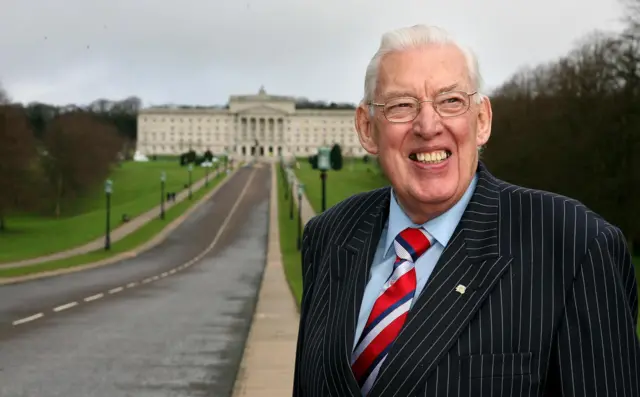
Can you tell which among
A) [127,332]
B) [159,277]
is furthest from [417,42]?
[159,277]

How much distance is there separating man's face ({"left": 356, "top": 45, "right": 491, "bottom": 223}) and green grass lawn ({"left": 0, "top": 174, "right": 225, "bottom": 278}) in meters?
29.1

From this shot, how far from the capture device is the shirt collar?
9.30 feet

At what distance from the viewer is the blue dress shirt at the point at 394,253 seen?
2.82 m

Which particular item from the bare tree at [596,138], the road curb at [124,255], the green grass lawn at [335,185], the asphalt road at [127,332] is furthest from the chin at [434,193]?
the green grass lawn at [335,185]

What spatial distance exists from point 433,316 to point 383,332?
0.19 metres

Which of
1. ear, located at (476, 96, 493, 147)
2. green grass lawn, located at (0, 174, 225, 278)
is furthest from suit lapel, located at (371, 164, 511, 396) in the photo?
green grass lawn, located at (0, 174, 225, 278)

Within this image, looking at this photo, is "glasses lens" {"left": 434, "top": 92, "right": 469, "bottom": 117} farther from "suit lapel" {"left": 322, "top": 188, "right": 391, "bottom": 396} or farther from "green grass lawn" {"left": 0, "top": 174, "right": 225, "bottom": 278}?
"green grass lawn" {"left": 0, "top": 174, "right": 225, "bottom": 278}

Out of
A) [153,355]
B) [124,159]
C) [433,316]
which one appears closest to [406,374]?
[433,316]

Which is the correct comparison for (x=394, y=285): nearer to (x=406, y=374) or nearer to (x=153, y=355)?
(x=406, y=374)

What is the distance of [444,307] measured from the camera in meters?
2.64

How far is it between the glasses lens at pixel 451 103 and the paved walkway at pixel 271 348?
763 cm

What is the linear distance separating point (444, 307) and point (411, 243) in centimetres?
29

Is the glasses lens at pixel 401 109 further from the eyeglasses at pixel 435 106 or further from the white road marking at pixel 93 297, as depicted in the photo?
the white road marking at pixel 93 297

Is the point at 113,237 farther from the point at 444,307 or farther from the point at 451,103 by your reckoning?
the point at 444,307
